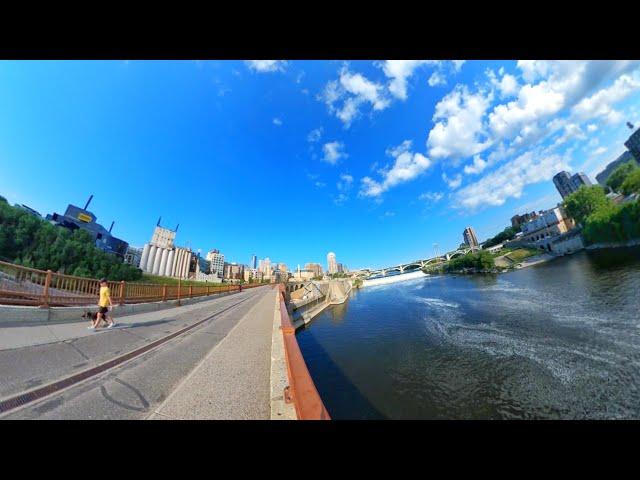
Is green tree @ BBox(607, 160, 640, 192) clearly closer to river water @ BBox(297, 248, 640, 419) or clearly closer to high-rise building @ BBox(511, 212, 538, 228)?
high-rise building @ BBox(511, 212, 538, 228)

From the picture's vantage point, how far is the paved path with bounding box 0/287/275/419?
8.99ft

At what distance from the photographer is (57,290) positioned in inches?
Result: 352

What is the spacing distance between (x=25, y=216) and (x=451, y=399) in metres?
63.5

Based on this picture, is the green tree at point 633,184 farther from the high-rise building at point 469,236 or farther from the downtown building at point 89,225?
the downtown building at point 89,225

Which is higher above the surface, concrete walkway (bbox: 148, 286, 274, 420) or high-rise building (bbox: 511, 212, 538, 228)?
high-rise building (bbox: 511, 212, 538, 228)

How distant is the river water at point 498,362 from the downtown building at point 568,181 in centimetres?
10115

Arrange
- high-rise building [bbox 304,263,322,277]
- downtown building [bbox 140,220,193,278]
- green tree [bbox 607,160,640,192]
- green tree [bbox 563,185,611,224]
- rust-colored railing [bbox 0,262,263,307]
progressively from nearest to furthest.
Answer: rust-colored railing [bbox 0,262,263,307] < green tree [bbox 563,185,611,224] < green tree [bbox 607,160,640,192] < downtown building [bbox 140,220,193,278] < high-rise building [bbox 304,263,322,277]

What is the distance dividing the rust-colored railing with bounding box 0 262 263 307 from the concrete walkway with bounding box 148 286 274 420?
6564mm

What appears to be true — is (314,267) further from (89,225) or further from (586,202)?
(586,202)

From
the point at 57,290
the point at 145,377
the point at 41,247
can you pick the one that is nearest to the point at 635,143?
the point at 145,377

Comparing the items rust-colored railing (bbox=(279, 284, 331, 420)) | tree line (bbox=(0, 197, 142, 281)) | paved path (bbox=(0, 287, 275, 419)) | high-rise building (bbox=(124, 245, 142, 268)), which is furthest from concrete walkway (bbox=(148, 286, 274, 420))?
high-rise building (bbox=(124, 245, 142, 268))

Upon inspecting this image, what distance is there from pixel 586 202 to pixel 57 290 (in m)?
75.1
